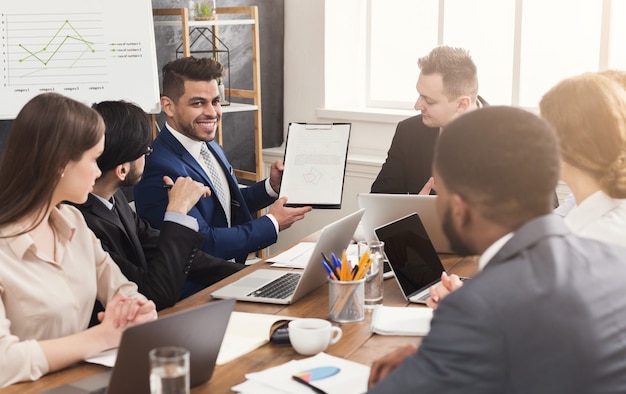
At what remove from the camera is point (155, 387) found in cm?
133

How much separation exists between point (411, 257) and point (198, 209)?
1.09m

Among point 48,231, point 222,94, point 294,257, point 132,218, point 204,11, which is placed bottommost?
point 294,257

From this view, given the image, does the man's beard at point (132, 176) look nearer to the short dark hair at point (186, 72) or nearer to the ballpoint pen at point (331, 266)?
the ballpoint pen at point (331, 266)

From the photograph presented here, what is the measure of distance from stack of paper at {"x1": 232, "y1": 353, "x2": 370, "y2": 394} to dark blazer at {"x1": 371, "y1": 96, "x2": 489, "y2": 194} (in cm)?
186

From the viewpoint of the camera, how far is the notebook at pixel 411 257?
223 cm

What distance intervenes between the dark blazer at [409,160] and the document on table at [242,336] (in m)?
1.59

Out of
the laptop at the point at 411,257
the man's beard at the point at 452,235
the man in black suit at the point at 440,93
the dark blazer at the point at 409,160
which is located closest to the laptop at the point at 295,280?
the laptop at the point at 411,257

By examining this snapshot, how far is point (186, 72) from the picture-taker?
3297 millimetres

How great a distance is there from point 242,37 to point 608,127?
3061 mm

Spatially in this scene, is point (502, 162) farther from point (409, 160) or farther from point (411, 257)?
point (409, 160)

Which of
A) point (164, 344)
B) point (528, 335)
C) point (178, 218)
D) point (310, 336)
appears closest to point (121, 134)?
point (178, 218)

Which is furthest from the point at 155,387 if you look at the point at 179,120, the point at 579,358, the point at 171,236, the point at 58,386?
the point at 179,120

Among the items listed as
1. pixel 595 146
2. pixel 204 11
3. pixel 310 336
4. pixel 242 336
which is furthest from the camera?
pixel 204 11

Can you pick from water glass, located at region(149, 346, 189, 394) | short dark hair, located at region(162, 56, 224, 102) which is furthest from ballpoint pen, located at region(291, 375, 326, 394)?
short dark hair, located at region(162, 56, 224, 102)
